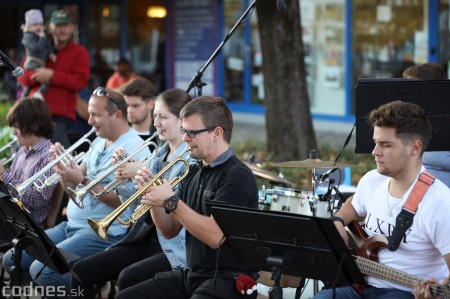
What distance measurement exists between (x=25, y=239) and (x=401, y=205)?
7.36 ft

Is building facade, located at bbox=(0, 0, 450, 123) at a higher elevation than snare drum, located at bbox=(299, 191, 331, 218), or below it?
higher

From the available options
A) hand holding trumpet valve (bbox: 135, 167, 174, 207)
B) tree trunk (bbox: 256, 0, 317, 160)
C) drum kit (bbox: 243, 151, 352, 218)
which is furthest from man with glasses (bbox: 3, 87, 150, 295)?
tree trunk (bbox: 256, 0, 317, 160)

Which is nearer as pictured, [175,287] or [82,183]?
[175,287]

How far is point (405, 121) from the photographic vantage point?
13.9ft

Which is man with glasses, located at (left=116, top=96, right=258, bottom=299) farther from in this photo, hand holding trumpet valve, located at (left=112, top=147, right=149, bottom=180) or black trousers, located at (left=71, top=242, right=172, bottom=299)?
black trousers, located at (left=71, top=242, right=172, bottom=299)

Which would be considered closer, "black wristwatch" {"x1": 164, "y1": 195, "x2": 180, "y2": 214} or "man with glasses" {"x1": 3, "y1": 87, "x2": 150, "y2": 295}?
"black wristwatch" {"x1": 164, "y1": 195, "x2": 180, "y2": 214}

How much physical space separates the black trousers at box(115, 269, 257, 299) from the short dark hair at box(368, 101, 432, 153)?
3.86ft

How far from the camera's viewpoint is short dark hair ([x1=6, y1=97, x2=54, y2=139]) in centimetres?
643

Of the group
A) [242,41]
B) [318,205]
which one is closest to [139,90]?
[318,205]

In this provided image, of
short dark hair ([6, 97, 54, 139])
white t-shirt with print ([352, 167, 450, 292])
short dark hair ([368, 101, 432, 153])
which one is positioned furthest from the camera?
short dark hair ([6, 97, 54, 139])

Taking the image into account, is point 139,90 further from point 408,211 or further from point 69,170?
point 408,211

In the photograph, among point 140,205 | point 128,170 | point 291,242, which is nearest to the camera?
point 291,242

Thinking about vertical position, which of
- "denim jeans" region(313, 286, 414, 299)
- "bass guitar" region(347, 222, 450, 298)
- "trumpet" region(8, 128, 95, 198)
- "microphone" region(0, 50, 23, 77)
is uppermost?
"microphone" region(0, 50, 23, 77)

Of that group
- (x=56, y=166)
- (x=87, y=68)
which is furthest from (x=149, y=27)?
(x=56, y=166)
